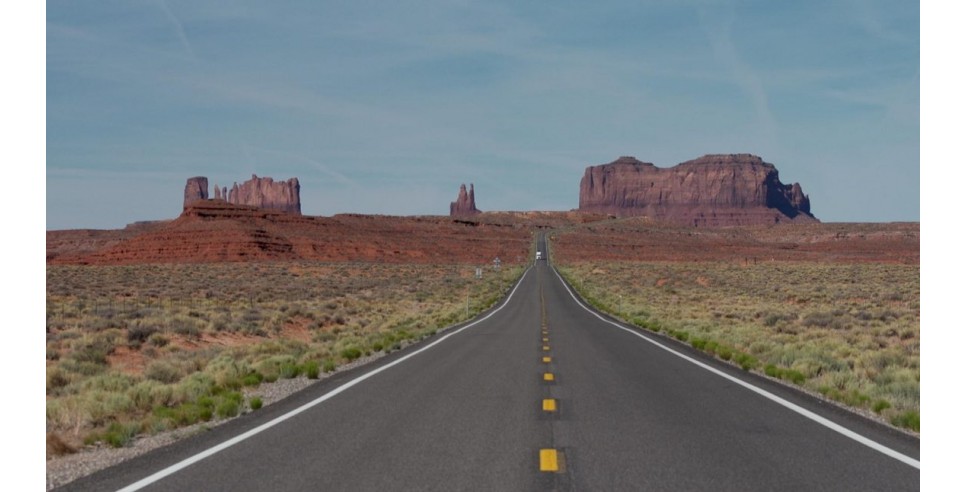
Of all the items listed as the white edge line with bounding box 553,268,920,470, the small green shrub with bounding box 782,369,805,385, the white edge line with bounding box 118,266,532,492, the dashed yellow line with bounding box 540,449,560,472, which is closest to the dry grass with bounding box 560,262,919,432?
the small green shrub with bounding box 782,369,805,385

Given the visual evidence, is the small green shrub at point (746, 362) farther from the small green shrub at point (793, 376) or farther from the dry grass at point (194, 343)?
the dry grass at point (194, 343)

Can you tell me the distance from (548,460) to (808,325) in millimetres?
24574

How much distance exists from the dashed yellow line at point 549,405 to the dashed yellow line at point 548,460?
2.52m

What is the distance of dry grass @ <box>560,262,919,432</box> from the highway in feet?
4.17

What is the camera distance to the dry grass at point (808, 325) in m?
13.2

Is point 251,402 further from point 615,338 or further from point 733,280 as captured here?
point 733,280

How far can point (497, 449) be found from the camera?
8.16 metres

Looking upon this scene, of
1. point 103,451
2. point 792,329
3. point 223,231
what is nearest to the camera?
point 103,451

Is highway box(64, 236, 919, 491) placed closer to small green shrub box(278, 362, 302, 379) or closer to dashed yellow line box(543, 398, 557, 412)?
dashed yellow line box(543, 398, 557, 412)

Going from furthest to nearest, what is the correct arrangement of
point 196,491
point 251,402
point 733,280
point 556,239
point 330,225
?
point 556,239 → point 330,225 → point 733,280 → point 251,402 → point 196,491

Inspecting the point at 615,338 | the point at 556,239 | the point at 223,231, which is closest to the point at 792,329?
the point at 615,338

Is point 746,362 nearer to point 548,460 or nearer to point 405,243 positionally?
point 548,460

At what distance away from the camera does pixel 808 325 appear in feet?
96.3

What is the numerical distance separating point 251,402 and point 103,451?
2.66 meters
